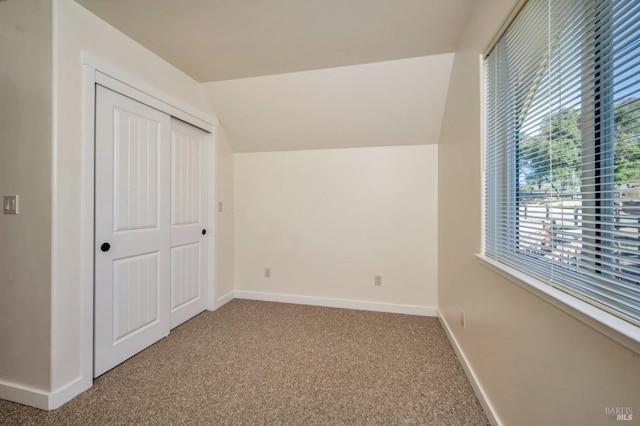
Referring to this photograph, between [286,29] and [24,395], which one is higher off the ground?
[286,29]

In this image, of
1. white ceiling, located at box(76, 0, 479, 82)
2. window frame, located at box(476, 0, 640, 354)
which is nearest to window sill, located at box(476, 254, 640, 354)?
window frame, located at box(476, 0, 640, 354)

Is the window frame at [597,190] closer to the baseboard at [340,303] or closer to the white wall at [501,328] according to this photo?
the white wall at [501,328]

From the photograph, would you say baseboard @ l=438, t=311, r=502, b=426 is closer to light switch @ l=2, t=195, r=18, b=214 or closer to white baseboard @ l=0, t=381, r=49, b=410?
white baseboard @ l=0, t=381, r=49, b=410

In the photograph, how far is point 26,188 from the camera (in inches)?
61.4

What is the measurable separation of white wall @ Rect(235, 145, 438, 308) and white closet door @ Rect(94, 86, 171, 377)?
1.18 meters

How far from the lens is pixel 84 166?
168 cm

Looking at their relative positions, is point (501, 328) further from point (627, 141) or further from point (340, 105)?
point (340, 105)

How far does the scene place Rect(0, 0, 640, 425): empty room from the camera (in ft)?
2.85

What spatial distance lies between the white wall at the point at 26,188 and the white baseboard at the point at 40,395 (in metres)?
0.03

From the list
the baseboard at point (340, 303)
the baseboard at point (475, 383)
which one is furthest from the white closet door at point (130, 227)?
the baseboard at point (475, 383)

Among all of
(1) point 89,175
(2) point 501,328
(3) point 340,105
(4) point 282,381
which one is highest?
(3) point 340,105

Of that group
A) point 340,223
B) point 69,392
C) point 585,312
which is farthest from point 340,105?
point 69,392

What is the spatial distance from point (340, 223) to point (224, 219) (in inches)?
58.6

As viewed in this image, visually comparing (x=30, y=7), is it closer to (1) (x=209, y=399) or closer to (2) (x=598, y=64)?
(1) (x=209, y=399)
